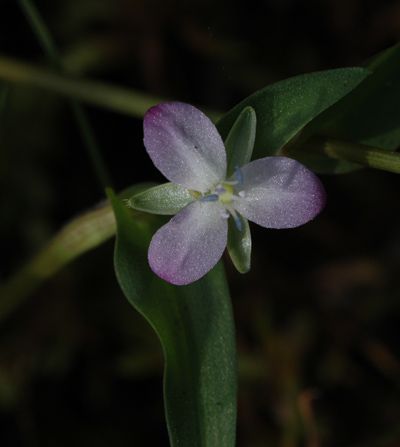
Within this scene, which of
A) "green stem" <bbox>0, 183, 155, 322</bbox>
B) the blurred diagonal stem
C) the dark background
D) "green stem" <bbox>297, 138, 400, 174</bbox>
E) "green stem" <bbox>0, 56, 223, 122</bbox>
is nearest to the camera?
"green stem" <bbox>297, 138, 400, 174</bbox>

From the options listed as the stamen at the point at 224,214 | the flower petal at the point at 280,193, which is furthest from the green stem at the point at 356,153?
the stamen at the point at 224,214

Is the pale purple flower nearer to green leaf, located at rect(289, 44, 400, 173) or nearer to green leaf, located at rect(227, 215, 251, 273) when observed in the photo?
green leaf, located at rect(227, 215, 251, 273)

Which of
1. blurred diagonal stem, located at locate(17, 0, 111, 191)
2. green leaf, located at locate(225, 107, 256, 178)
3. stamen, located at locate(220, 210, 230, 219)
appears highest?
blurred diagonal stem, located at locate(17, 0, 111, 191)

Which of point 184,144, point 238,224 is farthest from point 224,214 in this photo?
point 184,144

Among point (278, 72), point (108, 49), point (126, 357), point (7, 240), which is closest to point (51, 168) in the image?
point (7, 240)

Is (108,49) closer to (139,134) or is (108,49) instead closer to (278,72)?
(139,134)

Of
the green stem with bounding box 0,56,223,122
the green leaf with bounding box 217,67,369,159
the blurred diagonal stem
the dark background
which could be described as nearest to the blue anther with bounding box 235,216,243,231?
the green leaf with bounding box 217,67,369,159
